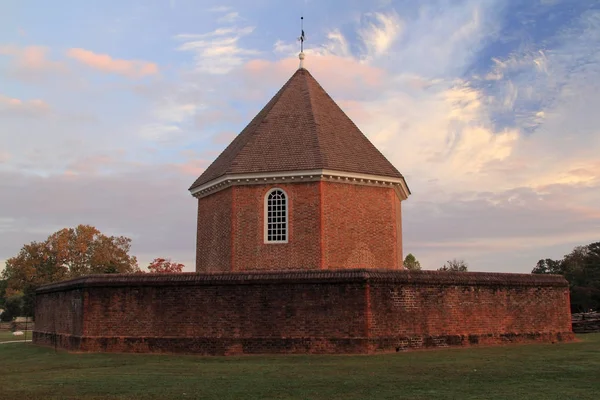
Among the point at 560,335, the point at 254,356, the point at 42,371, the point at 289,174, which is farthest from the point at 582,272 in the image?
the point at 42,371

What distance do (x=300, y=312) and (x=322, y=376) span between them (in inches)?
160

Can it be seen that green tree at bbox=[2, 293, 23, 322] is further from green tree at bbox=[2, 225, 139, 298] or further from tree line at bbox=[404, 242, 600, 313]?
tree line at bbox=[404, 242, 600, 313]

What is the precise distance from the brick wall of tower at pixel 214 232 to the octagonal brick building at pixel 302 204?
40 mm

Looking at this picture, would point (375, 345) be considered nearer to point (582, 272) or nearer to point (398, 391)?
point (398, 391)

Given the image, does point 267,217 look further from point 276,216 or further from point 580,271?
point 580,271

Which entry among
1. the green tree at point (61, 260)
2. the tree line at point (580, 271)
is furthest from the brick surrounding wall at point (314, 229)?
the green tree at point (61, 260)

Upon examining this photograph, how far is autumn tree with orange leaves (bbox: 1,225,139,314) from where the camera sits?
56906 mm

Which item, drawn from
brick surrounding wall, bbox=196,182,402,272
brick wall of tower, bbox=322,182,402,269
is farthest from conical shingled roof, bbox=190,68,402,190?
brick wall of tower, bbox=322,182,402,269

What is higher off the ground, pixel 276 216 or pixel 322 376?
pixel 276 216

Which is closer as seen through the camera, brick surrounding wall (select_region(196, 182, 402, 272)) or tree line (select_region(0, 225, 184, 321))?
brick surrounding wall (select_region(196, 182, 402, 272))

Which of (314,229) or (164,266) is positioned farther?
(164,266)

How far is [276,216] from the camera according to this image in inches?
797

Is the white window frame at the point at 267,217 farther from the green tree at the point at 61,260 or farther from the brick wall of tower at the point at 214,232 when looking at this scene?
the green tree at the point at 61,260

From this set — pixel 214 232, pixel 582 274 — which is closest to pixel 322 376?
pixel 214 232
